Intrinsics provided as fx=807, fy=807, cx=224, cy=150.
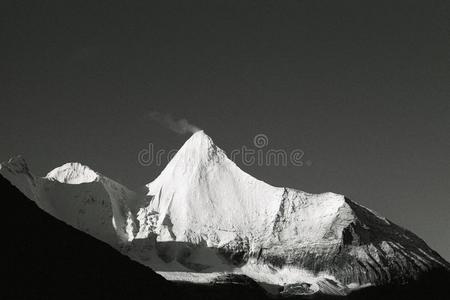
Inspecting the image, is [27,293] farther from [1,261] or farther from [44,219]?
[44,219]

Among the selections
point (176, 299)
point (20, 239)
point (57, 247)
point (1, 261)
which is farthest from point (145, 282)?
point (1, 261)

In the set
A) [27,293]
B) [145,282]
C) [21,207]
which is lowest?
[27,293]

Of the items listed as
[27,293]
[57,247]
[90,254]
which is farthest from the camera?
[90,254]

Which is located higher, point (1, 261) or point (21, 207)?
point (21, 207)

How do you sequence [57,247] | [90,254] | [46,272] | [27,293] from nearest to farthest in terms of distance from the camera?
1. [27,293]
2. [46,272]
3. [57,247]
4. [90,254]

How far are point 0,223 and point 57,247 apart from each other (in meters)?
10.4

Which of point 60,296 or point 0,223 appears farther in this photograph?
point 0,223

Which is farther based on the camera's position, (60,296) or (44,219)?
(44,219)

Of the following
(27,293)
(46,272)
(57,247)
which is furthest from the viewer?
(57,247)

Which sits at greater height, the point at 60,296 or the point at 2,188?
the point at 2,188

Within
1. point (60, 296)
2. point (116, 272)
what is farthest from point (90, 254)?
point (60, 296)

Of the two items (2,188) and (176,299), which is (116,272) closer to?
(176,299)

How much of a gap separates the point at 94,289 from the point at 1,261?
1579cm

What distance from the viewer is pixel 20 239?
373 ft
